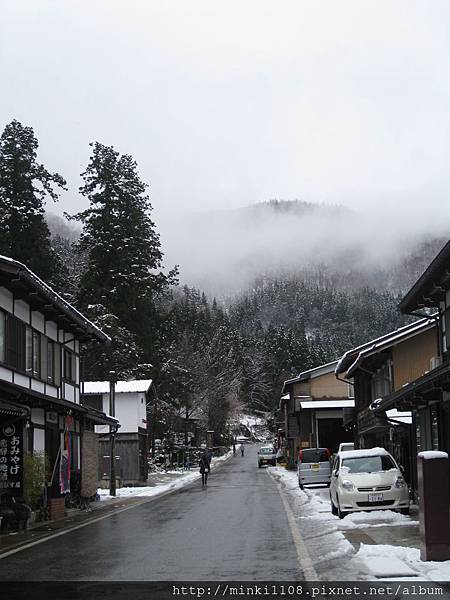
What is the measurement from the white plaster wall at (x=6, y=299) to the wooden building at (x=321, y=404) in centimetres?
3759

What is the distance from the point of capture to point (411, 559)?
38.0ft

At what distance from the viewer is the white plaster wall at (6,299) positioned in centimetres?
2222

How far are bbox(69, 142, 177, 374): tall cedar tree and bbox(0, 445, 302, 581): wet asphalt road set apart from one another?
39591 millimetres

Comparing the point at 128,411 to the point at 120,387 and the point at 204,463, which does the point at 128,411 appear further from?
the point at 204,463

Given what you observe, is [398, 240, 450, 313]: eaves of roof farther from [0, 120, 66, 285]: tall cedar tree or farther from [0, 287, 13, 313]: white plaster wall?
[0, 120, 66, 285]: tall cedar tree

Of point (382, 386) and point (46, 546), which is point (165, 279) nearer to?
point (382, 386)

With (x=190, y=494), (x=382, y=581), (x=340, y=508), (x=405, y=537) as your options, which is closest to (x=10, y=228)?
(x=190, y=494)

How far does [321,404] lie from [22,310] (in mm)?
36923

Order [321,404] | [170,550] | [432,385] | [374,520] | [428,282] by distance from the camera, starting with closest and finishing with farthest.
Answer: [170,550] → [432,385] → [374,520] → [428,282] → [321,404]

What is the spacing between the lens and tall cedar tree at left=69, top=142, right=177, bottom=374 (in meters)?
62.4

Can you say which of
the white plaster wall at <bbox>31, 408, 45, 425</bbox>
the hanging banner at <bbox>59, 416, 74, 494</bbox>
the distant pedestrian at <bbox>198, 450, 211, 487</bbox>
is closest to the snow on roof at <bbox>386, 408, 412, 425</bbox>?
the hanging banner at <bbox>59, 416, 74, 494</bbox>

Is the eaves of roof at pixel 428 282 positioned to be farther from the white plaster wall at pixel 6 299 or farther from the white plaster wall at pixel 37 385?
the white plaster wall at pixel 37 385

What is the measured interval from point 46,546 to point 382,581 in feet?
26.0

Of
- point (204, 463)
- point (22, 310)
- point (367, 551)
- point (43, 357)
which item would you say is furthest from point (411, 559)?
point (204, 463)
